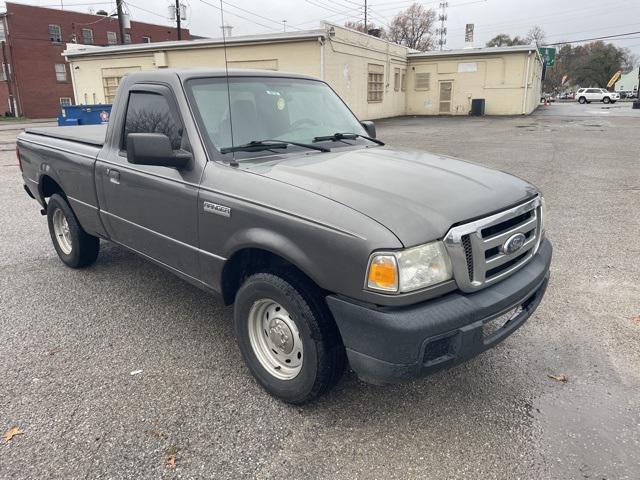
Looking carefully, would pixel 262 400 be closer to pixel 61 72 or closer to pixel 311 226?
pixel 311 226

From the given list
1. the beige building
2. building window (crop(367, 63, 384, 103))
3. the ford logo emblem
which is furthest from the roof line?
the ford logo emblem

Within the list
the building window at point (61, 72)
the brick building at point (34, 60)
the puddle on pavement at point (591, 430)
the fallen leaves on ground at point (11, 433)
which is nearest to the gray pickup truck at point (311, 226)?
the puddle on pavement at point (591, 430)

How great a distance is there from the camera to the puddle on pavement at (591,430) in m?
2.44

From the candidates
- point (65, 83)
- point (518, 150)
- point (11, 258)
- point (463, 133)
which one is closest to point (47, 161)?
point (11, 258)

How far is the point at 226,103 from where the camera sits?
3.52 metres

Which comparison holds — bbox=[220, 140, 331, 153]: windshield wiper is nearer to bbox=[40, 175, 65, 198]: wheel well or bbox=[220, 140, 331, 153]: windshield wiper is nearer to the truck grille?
the truck grille

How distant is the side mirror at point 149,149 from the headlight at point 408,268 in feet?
4.85

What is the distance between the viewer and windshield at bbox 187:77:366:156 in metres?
3.38

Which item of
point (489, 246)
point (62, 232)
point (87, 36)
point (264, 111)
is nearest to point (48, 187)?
point (62, 232)

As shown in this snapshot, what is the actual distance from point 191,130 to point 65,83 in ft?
155

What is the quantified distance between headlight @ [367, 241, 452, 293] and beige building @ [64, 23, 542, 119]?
17.8m

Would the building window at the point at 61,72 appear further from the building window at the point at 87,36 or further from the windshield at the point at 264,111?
the windshield at the point at 264,111

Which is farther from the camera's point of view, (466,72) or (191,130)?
(466,72)

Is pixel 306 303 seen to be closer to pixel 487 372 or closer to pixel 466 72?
pixel 487 372
